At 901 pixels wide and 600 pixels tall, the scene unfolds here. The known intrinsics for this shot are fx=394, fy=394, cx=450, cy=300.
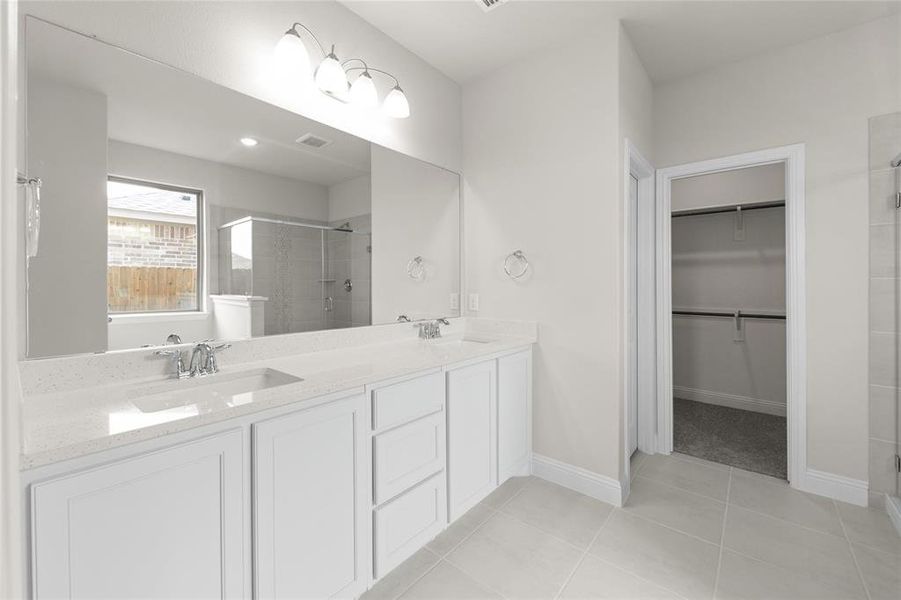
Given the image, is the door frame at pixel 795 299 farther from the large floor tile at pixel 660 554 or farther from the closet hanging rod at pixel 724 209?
the closet hanging rod at pixel 724 209

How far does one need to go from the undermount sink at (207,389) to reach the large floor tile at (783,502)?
2.54m

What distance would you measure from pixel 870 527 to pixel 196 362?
3247 millimetres

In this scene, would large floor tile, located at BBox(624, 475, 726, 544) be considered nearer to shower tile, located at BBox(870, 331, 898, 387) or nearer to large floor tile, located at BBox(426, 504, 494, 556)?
large floor tile, located at BBox(426, 504, 494, 556)

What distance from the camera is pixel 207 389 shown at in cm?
146

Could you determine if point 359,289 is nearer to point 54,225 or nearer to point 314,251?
point 314,251

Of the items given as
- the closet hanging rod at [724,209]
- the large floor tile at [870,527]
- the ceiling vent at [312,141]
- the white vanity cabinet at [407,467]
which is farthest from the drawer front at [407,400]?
the closet hanging rod at [724,209]

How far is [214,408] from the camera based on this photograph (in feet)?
3.67

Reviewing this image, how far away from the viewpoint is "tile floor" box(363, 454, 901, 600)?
1595 mm

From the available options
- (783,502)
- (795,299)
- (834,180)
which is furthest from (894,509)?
(834,180)

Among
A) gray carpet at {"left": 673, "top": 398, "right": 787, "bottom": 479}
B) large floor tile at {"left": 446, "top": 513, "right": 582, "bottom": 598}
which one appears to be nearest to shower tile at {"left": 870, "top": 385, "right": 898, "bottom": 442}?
gray carpet at {"left": 673, "top": 398, "right": 787, "bottom": 479}

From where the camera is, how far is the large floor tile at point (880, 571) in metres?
1.56

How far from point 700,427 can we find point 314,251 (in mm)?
3342

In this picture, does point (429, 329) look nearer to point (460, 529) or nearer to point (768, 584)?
point (460, 529)

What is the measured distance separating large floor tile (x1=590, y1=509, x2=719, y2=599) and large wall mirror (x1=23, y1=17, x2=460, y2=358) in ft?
5.34
